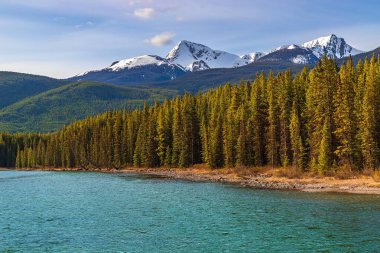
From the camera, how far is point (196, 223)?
126 feet

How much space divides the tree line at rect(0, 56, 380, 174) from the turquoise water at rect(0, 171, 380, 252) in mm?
20192

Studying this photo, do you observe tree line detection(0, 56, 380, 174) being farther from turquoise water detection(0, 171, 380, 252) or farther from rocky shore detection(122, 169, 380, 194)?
turquoise water detection(0, 171, 380, 252)

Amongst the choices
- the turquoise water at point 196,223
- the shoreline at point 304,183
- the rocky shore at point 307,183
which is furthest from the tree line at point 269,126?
the turquoise water at point 196,223

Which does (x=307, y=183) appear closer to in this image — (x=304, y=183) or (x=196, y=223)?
(x=304, y=183)

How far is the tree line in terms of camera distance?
232ft

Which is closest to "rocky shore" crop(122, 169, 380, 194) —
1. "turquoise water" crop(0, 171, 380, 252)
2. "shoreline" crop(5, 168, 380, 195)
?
"shoreline" crop(5, 168, 380, 195)

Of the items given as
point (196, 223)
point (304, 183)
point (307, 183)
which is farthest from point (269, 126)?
point (196, 223)

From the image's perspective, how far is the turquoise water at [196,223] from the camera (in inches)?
1192

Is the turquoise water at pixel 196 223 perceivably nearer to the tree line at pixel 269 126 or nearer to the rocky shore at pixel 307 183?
the rocky shore at pixel 307 183

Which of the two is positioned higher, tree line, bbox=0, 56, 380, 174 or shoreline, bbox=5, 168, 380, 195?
tree line, bbox=0, 56, 380, 174

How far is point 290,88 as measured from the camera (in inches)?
3479

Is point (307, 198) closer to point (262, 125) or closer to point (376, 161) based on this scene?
point (376, 161)

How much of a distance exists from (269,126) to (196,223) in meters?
57.9

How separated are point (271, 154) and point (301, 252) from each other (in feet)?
202
